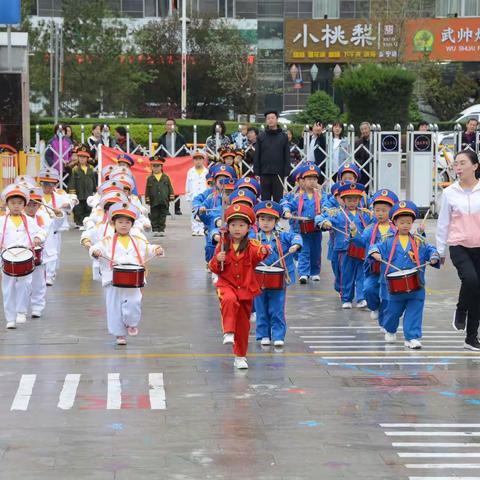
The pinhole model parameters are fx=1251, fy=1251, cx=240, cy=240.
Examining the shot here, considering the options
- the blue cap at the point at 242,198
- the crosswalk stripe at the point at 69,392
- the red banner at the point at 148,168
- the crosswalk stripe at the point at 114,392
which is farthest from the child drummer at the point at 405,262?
the red banner at the point at 148,168

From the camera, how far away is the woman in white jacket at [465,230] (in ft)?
36.4

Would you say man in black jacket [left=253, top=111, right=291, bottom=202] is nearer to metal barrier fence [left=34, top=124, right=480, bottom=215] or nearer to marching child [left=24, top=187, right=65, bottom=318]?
marching child [left=24, top=187, right=65, bottom=318]

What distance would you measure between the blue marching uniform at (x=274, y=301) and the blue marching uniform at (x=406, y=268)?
820 millimetres

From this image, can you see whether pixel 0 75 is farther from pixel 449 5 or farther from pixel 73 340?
pixel 449 5

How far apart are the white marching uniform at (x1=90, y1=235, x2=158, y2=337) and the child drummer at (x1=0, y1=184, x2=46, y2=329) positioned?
1167 mm

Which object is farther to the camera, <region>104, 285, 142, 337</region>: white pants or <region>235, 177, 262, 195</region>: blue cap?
<region>235, 177, 262, 195</region>: blue cap

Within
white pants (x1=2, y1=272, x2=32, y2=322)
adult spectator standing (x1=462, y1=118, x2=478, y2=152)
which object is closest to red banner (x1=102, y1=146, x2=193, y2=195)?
adult spectator standing (x1=462, y1=118, x2=478, y2=152)

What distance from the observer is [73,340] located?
38.6 ft

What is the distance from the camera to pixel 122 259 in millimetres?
11727

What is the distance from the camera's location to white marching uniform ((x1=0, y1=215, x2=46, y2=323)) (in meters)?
12.6

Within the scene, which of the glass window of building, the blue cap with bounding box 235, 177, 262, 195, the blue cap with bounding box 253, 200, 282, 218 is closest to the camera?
the blue cap with bounding box 253, 200, 282, 218

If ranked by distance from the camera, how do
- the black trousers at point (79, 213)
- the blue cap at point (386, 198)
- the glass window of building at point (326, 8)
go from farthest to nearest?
the glass window of building at point (326, 8), the black trousers at point (79, 213), the blue cap at point (386, 198)

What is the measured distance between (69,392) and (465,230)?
12.8 ft

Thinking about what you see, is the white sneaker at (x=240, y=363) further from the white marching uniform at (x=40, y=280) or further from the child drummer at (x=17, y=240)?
the white marching uniform at (x=40, y=280)
